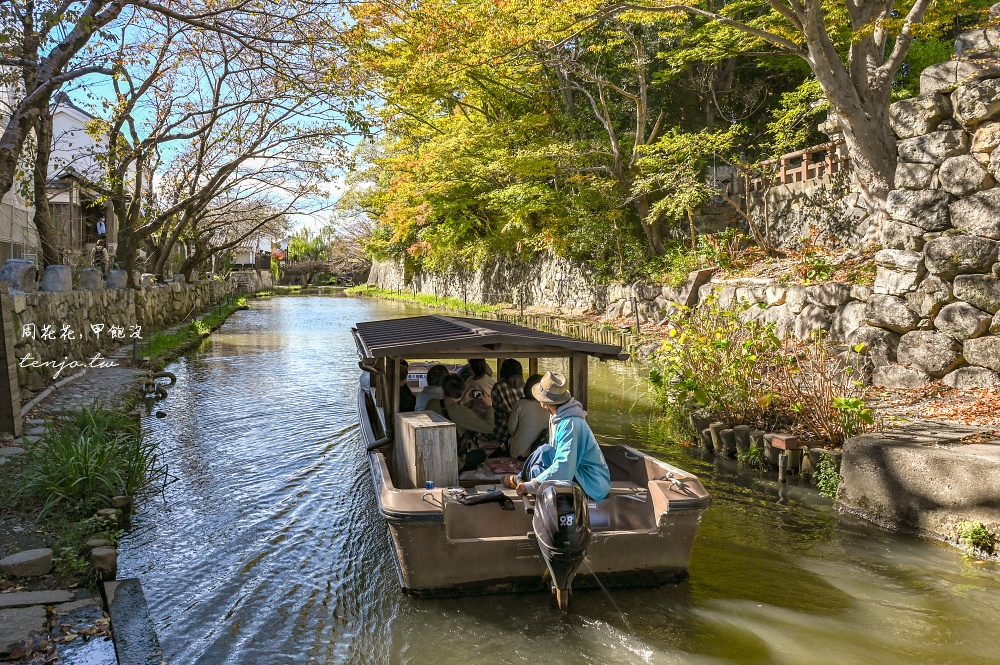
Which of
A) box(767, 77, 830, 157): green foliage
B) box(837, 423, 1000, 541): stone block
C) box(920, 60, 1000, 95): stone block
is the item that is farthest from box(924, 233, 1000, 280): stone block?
box(767, 77, 830, 157): green foliage

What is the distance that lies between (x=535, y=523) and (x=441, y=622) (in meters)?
1.11

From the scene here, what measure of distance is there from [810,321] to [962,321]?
3.72 m

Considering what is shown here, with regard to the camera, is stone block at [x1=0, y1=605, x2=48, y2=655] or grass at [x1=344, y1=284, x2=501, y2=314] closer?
stone block at [x1=0, y1=605, x2=48, y2=655]

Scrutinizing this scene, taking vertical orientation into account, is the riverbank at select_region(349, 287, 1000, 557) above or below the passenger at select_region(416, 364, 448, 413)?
below

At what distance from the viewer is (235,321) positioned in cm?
3356

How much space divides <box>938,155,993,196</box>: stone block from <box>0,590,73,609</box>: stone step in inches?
441

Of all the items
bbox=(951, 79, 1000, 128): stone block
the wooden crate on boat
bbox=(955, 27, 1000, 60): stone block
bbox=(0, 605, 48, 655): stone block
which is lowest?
bbox=(0, 605, 48, 655): stone block

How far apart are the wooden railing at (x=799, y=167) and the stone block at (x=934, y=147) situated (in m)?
8.08

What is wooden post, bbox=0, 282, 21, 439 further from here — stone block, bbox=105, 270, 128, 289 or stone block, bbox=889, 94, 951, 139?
stone block, bbox=889, 94, 951, 139

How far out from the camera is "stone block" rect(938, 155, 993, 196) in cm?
998

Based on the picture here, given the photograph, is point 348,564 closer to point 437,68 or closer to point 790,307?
point 790,307

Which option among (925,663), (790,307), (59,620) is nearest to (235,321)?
(790,307)

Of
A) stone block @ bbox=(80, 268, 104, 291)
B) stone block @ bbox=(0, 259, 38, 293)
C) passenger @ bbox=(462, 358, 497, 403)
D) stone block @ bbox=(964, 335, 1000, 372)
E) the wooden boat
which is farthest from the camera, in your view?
stone block @ bbox=(80, 268, 104, 291)

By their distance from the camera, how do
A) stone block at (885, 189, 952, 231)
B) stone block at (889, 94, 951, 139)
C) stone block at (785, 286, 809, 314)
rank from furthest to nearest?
stone block at (785, 286, 809, 314) < stone block at (889, 94, 951, 139) < stone block at (885, 189, 952, 231)
